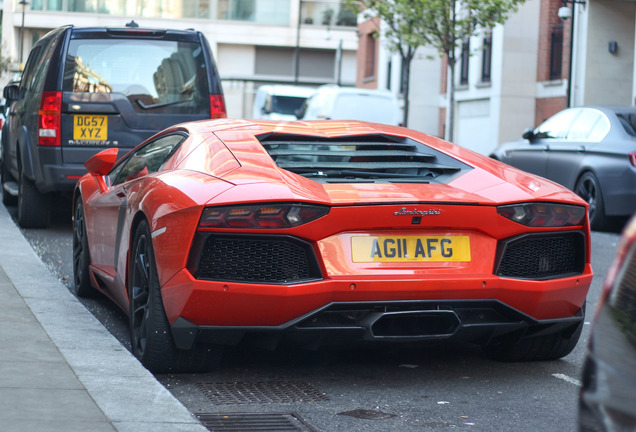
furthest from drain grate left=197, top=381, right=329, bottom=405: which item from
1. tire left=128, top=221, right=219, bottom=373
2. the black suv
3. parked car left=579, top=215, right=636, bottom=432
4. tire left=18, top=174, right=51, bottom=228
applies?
tire left=18, top=174, right=51, bottom=228

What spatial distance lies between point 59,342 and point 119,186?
4.13 ft

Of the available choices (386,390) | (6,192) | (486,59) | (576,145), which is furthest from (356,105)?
(386,390)

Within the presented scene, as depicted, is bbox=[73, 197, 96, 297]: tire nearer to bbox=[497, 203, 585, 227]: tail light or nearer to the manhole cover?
the manhole cover

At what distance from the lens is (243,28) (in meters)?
62.9

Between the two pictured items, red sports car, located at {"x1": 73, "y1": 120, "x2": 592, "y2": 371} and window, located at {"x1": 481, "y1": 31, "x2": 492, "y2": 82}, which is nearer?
red sports car, located at {"x1": 73, "y1": 120, "x2": 592, "y2": 371}

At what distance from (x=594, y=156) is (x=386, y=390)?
8.34 metres

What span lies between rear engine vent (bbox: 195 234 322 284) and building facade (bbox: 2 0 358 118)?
186 feet

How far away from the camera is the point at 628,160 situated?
39.4ft

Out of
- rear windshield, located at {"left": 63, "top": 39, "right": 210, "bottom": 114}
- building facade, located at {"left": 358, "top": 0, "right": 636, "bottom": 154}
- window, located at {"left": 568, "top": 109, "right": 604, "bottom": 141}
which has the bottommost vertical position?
window, located at {"left": 568, "top": 109, "right": 604, "bottom": 141}

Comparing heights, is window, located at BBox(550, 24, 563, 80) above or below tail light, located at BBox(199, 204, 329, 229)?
above

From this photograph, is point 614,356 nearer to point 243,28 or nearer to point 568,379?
point 568,379

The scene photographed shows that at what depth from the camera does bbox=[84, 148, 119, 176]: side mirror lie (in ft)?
22.2

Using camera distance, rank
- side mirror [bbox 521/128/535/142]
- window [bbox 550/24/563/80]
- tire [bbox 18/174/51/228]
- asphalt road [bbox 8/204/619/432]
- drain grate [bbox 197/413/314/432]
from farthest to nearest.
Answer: window [bbox 550/24/563/80] → side mirror [bbox 521/128/535/142] → tire [bbox 18/174/51/228] → asphalt road [bbox 8/204/619/432] → drain grate [bbox 197/413/314/432]

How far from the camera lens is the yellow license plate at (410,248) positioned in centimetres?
470
